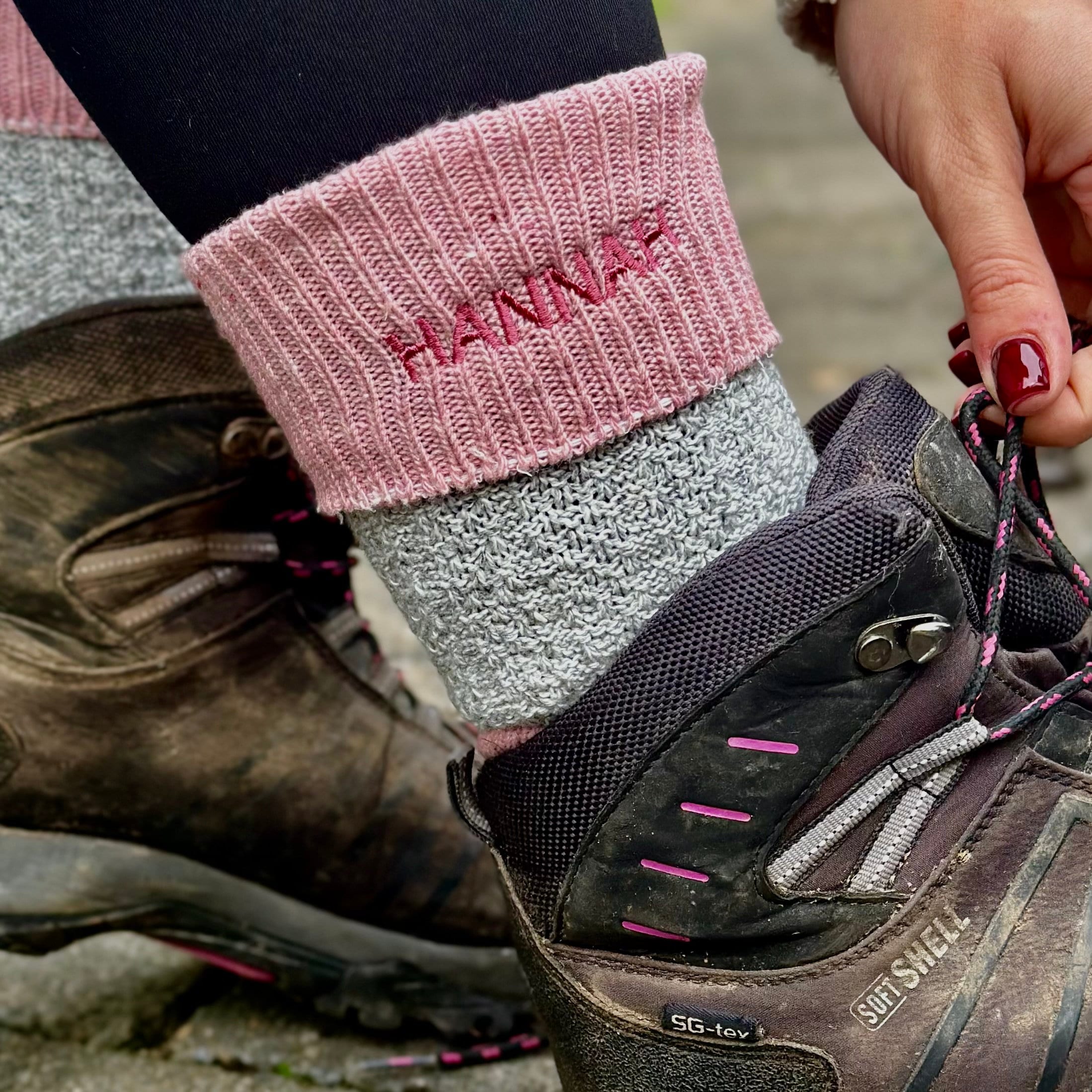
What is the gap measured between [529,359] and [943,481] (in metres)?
0.25

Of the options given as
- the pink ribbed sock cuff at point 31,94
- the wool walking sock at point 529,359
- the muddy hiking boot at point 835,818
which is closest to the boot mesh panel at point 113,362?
the pink ribbed sock cuff at point 31,94

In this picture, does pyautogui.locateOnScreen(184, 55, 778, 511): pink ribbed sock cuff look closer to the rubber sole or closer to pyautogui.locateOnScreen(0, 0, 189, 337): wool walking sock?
pyautogui.locateOnScreen(0, 0, 189, 337): wool walking sock

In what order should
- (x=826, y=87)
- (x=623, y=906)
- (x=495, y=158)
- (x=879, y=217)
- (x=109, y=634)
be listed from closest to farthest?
(x=495, y=158)
(x=623, y=906)
(x=109, y=634)
(x=879, y=217)
(x=826, y=87)

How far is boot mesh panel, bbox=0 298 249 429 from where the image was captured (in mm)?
841

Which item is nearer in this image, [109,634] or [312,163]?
[312,163]

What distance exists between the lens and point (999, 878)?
660mm

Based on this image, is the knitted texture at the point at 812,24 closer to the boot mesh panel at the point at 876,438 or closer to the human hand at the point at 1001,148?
the human hand at the point at 1001,148

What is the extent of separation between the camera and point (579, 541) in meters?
0.62

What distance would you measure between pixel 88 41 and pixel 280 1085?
73cm

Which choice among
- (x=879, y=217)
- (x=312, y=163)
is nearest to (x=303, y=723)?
(x=312, y=163)

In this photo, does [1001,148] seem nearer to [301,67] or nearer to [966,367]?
[966,367]

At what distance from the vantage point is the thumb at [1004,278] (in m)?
0.72

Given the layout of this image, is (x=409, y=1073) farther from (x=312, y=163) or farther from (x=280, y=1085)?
(x=312, y=163)

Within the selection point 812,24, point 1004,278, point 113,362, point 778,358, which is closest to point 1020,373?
point 1004,278
